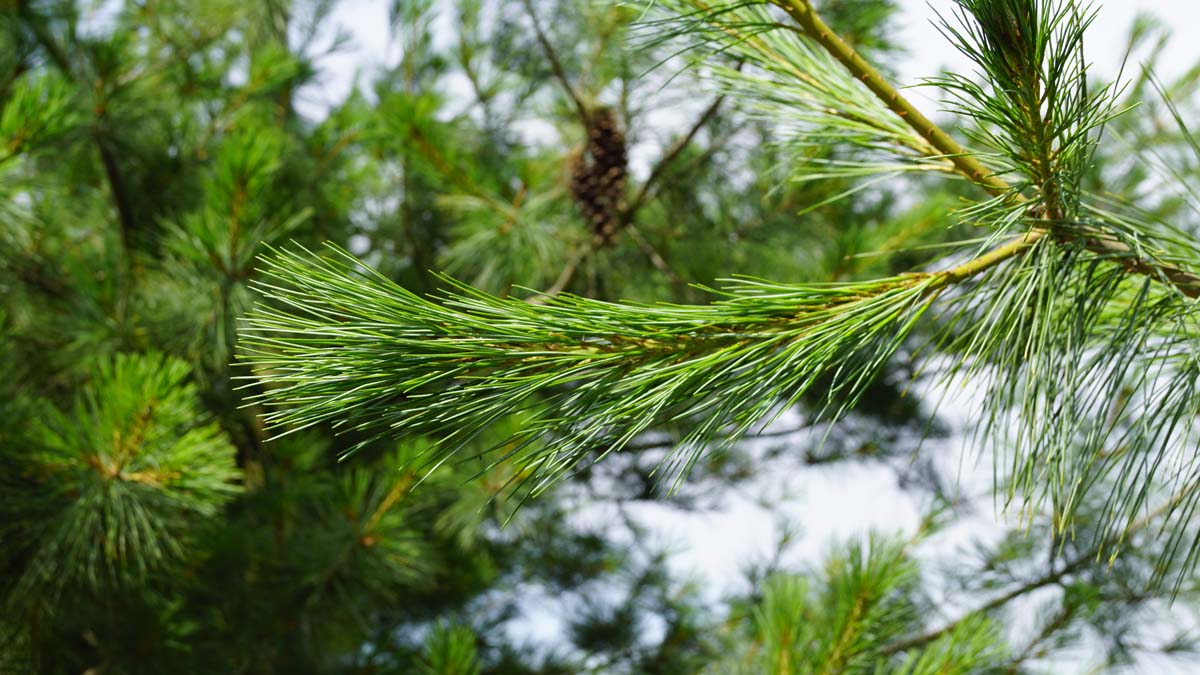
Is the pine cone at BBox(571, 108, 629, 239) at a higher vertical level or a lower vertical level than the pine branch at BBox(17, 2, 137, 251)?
lower

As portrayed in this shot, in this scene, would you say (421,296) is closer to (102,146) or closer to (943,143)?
(943,143)

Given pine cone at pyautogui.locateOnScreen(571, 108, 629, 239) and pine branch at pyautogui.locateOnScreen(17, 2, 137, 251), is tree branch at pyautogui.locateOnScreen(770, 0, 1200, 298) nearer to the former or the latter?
pine cone at pyautogui.locateOnScreen(571, 108, 629, 239)

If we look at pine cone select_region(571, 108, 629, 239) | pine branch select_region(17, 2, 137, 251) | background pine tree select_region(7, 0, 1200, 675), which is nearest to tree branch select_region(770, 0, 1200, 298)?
background pine tree select_region(7, 0, 1200, 675)

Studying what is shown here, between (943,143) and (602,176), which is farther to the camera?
(602,176)

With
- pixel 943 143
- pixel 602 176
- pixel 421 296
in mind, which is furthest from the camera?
pixel 602 176

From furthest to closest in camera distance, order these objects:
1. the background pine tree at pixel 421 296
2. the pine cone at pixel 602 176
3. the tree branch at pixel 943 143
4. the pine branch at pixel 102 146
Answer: the pine branch at pixel 102 146 → the pine cone at pixel 602 176 → the background pine tree at pixel 421 296 → the tree branch at pixel 943 143

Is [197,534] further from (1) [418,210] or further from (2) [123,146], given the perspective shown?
(1) [418,210]

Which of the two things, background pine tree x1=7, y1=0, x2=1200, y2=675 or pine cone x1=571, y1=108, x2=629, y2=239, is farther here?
pine cone x1=571, y1=108, x2=629, y2=239

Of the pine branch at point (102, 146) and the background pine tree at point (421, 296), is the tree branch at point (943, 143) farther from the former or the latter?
the pine branch at point (102, 146)

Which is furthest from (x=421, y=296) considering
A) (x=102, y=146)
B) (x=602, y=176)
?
(x=102, y=146)

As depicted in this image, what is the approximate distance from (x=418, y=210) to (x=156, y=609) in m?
1.05

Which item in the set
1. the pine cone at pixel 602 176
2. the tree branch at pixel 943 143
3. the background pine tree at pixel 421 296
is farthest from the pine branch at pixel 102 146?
the tree branch at pixel 943 143

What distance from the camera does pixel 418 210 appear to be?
2.32 m

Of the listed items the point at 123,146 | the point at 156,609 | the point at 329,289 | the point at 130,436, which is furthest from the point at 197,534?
the point at 329,289
